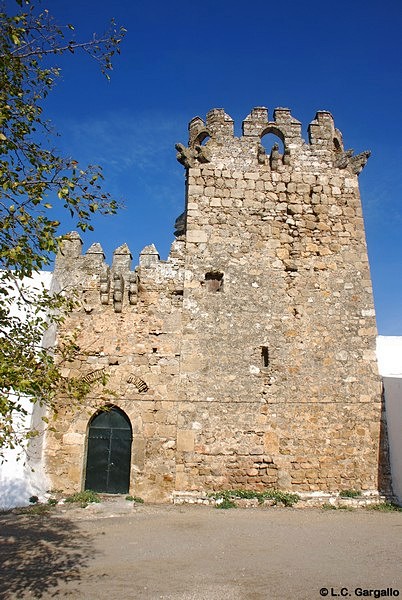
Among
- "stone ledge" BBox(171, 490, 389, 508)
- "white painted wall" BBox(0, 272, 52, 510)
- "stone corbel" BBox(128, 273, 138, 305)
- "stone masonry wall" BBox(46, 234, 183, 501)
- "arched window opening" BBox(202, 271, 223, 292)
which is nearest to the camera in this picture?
"white painted wall" BBox(0, 272, 52, 510)

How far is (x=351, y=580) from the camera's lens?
5.08 meters

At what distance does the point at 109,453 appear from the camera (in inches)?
382

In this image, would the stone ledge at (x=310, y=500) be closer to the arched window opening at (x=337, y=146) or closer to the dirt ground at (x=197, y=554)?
the dirt ground at (x=197, y=554)

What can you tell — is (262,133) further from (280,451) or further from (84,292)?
(280,451)

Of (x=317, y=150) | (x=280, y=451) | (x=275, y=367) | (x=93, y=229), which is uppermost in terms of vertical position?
(x=317, y=150)

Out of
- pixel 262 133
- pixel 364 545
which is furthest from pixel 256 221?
pixel 364 545

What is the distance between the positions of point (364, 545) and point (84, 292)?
7425 millimetres

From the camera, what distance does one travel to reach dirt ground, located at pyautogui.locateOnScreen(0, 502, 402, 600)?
191 inches

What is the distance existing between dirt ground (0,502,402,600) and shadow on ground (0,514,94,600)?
0.04 ft

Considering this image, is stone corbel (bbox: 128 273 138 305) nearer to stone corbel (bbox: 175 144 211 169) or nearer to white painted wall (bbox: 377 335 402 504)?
stone corbel (bbox: 175 144 211 169)

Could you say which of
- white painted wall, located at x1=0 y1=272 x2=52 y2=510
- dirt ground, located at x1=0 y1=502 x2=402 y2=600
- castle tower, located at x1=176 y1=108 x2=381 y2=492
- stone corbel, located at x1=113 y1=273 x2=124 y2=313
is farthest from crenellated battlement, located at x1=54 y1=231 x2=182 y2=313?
dirt ground, located at x1=0 y1=502 x2=402 y2=600

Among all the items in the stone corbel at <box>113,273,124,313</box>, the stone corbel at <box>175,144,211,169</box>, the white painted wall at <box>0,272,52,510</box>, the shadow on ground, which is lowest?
the shadow on ground

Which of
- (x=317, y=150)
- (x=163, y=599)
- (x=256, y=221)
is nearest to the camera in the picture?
(x=163, y=599)

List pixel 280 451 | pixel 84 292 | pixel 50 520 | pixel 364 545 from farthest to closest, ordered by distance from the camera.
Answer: pixel 84 292 → pixel 280 451 → pixel 50 520 → pixel 364 545
